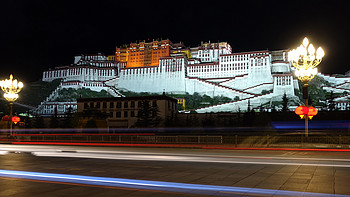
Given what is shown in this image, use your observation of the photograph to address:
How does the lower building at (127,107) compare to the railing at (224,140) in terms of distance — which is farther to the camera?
the lower building at (127,107)

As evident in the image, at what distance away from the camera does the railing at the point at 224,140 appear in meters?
20.2

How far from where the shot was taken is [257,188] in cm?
715

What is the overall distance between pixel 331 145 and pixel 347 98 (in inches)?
2898

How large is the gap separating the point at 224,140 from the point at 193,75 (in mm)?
90842

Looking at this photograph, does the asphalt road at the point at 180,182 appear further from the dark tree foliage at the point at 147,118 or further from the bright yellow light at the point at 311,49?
the dark tree foliage at the point at 147,118

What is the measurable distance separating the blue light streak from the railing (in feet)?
46.8

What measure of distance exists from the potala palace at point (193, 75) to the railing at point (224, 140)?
5242 cm

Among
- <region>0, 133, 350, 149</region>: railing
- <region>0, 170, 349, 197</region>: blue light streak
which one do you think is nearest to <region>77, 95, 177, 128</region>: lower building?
<region>0, 133, 350, 149</region>: railing

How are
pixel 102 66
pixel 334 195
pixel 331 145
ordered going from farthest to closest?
1. pixel 102 66
2. pixel 331 145
3. pixel 334 195

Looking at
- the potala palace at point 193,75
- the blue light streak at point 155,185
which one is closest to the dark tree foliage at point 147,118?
the potala palace at point 193,75

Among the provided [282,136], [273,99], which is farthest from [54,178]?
[273,99]

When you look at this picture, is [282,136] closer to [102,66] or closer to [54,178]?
[54,178]

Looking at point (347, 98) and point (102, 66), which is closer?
point (347, 98)

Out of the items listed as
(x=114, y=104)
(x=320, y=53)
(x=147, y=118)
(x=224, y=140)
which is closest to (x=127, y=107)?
(x=114, y=104)
